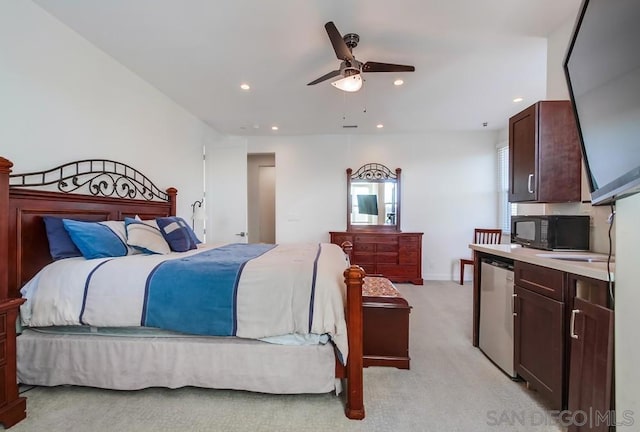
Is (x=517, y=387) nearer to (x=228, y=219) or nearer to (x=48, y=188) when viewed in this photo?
(x=48, y=188)

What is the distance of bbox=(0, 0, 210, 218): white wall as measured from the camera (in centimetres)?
197

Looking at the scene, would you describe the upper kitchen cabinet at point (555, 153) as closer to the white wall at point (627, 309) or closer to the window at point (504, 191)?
the white wall at point (627, 309)

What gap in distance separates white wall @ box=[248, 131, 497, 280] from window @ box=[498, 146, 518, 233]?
10cm

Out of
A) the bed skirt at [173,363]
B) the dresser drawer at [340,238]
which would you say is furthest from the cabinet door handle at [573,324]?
the dresser drawer at [340,238]

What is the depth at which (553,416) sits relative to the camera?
5.48 feet

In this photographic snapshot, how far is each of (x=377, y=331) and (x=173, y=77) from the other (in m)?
3.30

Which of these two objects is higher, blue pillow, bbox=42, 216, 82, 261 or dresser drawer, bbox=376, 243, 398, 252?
blue pillow, bbox=42, 216, 82, 261

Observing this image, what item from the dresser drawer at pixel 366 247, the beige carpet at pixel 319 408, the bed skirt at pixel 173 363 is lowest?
the beige carpet at pixel 319 408

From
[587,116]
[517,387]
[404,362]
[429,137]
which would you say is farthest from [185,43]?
[429,137]

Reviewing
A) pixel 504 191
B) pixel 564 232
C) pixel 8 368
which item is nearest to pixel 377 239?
pixel 504 191

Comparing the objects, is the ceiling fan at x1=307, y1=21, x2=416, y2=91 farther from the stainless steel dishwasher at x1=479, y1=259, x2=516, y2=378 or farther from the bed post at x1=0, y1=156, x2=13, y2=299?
the bed post at x1=0, y1=156, x2=13, y2=299

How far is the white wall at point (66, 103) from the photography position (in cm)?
197

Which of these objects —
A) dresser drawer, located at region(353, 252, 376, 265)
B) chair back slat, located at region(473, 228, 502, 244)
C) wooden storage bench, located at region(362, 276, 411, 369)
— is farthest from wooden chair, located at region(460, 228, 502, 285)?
wooden storage bench, located at region(362, 276, 411, 369)

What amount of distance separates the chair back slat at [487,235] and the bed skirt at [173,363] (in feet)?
13.4
